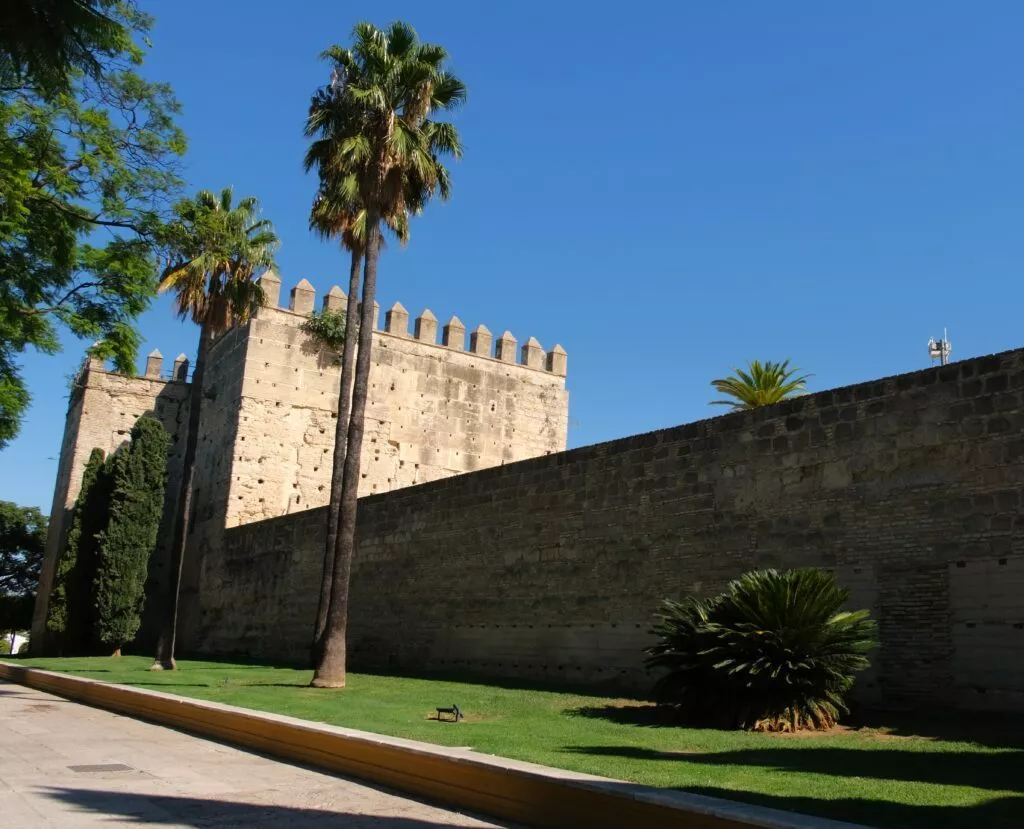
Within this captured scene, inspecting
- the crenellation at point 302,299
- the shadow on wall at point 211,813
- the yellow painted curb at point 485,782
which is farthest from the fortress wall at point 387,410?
the shadow on wall at point 211,813

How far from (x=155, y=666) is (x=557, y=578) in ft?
35.3

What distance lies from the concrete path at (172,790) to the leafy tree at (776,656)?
11.8 feet

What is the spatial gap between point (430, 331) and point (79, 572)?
13.8 m

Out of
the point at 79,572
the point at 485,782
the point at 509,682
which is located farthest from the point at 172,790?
the point at 79,572

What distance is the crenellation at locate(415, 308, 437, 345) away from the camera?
32.8 meters

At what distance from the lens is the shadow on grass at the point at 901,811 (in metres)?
5.00

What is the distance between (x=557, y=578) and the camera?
1533 centimetres

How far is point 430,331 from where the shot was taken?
32.9 meters

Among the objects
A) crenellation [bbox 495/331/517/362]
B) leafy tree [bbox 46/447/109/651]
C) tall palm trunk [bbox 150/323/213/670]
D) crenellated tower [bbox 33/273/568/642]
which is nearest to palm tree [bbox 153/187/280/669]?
tall palm trunk [bbox 150/323/213/670]

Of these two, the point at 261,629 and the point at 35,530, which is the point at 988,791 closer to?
the point at 261,629

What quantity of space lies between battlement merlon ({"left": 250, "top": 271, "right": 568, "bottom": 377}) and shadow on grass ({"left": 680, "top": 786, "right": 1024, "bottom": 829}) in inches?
1022

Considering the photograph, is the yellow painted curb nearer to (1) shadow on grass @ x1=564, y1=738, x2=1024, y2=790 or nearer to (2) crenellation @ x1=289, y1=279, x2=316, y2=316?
(1) shadow on grass @ x1=564, y1=738, x2=1024, y2=790

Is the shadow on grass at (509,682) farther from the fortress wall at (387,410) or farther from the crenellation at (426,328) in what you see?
the crenellation at (426,328)

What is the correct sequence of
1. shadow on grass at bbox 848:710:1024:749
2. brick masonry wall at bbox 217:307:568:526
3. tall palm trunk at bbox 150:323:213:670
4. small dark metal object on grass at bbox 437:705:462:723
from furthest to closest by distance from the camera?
brick masonry wall at bbox 217:307:568:526, tall palm trunk at bbox 150:323:213:670, small dark metal object on grass at bbox 437:705:462:723, shadow on grass at bbox 848:710:1024:749
